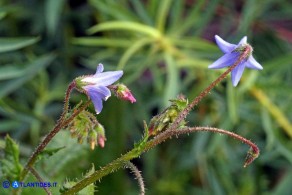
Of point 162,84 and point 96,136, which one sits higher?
point 162,84

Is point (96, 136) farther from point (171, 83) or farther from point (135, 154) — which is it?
point (171, 83)

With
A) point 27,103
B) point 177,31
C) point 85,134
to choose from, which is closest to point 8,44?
point 85,134

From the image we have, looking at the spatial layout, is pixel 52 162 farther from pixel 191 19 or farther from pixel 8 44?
pixel 191 19

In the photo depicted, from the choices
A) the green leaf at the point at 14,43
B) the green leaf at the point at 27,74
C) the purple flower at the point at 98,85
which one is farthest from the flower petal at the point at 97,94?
the green leaf at the point at 27,74

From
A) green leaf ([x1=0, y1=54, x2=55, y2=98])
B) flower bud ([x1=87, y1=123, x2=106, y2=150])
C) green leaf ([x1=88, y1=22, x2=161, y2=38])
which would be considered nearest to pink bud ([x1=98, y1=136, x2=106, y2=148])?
flower bud ([x1=87, y1=123, x2=106, y2=150])

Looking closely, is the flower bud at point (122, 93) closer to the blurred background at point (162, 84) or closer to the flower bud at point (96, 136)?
the flower bud at point (96, 136)

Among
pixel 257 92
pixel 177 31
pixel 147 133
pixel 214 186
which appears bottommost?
pixel 147 133

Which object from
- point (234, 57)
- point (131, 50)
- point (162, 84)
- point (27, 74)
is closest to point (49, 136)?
point (234, 57)
